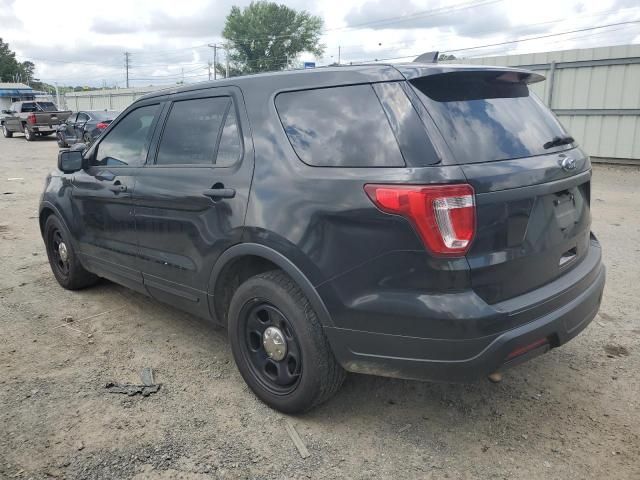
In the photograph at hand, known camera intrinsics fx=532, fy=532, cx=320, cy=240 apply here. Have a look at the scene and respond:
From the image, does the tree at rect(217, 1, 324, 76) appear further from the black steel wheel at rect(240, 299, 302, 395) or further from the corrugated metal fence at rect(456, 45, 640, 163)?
the black steel wheel at rect(240, 299, 302, 395)

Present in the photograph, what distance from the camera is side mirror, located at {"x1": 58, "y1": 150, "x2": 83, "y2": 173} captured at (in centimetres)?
428

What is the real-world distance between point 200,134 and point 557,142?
6.86 feet

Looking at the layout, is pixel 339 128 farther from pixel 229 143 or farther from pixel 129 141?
pixel 129 141

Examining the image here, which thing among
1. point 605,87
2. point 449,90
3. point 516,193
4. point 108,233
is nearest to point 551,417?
point 516,193

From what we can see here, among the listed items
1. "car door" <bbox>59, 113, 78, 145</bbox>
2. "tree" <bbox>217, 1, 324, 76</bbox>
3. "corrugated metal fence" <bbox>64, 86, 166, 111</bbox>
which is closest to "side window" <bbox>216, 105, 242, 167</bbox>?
"car door" <bbox>59, 113, 78, 145</bbox>

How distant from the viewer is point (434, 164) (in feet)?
7.50

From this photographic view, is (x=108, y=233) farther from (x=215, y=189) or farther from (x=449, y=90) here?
(x=449, y=90)

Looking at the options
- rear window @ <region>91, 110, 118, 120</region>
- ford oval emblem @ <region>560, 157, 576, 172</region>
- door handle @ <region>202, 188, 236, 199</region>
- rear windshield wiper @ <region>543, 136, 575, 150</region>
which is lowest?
door handle @ <region>202, 188, 236, 199</region>

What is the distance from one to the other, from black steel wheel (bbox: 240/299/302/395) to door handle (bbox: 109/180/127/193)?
57.7 inches


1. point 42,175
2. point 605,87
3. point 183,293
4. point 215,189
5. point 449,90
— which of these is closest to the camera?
point 449,90

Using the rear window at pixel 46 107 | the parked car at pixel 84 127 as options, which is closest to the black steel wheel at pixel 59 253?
the parked car at pixel 84 127

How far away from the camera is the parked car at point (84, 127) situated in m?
19.2

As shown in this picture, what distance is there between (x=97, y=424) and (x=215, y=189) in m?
1.44

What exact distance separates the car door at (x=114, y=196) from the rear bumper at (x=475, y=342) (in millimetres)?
2000
